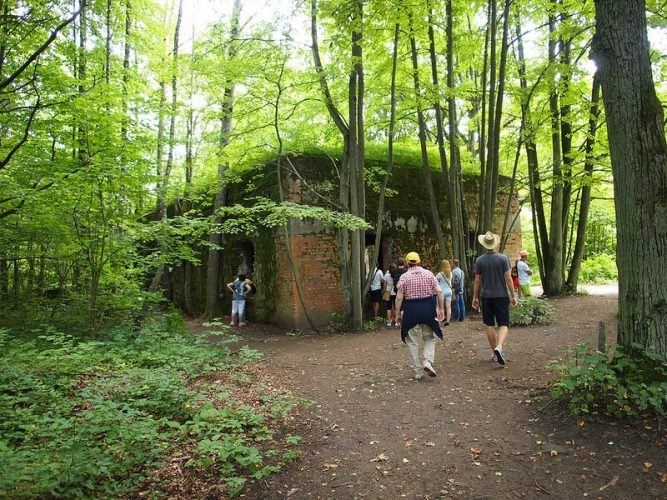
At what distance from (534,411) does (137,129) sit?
25.5 feet

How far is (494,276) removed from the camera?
6.10 m

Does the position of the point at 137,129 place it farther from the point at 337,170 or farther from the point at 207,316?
the point at 207,316

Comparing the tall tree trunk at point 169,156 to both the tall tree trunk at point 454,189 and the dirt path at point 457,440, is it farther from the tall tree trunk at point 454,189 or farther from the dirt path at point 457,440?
the tall tree trunk at point 454,189

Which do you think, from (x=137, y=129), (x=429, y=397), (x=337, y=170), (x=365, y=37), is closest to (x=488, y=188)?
(x=337, y=170)

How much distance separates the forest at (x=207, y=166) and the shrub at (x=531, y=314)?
8.43ft

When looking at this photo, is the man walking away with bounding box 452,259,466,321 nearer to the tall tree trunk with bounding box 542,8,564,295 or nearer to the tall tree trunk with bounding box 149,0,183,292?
the tall tree trunk with bounding box 542,8,564,295

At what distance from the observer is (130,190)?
7.99 meters

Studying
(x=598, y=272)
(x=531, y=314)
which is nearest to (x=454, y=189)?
(x=531, y=314)

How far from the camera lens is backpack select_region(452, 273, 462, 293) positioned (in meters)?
10.3

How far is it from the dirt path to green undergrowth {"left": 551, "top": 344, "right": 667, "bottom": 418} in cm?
17

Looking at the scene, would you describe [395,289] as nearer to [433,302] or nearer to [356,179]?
[356,179]

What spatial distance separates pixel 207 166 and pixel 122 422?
1083 centimetres

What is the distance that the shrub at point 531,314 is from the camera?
8938 mm

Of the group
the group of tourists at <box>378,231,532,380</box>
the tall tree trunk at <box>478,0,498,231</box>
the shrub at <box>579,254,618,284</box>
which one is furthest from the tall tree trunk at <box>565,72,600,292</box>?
the shrub at <box>579,254,618,284</box>
